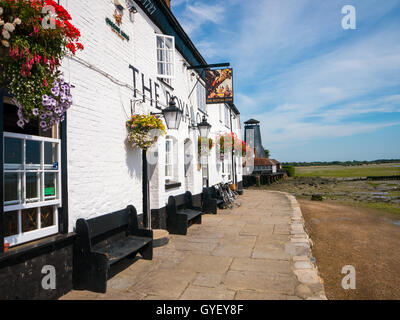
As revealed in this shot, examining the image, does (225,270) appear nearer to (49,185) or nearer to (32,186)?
(49,185)

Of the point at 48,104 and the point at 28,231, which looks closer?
the point at 48,104

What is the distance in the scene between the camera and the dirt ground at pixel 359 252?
4094 millimetres

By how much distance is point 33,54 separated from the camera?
2.14 metres

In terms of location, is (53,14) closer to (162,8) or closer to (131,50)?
(131,50)

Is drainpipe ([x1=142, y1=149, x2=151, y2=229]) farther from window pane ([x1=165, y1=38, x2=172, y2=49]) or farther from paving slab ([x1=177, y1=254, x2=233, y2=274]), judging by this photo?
window pane ([x1=165, y1=38, x2=172, y2=49])

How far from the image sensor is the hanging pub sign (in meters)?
10.2

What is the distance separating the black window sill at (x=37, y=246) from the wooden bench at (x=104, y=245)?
0.22 m

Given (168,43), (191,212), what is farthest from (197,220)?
(168,43)

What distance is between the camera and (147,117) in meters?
5.14

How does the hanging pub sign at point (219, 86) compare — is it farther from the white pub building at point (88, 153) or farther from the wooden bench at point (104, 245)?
the wooden bench at point (104, 245)

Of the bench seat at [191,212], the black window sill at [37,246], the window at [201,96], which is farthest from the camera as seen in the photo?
the window at [201,96]

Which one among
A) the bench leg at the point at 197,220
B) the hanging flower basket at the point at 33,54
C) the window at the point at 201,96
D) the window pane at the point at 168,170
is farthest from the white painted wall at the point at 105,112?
the window at the point at 201,96
